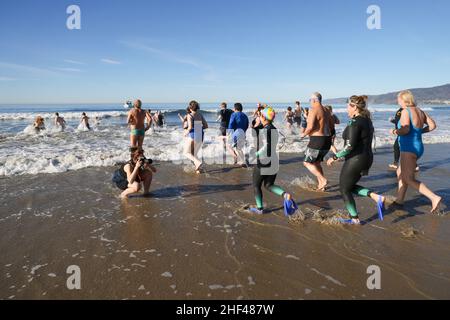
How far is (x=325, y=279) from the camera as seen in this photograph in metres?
3.19

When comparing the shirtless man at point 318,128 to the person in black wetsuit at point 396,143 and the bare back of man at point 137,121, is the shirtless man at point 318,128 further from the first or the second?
the bare back of man at point 137,121

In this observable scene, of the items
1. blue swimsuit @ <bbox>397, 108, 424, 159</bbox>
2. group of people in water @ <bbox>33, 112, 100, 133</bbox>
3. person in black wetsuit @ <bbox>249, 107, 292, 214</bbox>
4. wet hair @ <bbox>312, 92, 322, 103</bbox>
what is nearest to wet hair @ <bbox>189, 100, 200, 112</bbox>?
wet hair @ <bbox>312, 92, 322, 103</bbox>

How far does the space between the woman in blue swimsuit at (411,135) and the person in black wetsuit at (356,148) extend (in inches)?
34.0

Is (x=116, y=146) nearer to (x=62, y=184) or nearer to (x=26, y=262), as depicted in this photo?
(x=62, y=184)

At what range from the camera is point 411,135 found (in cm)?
481

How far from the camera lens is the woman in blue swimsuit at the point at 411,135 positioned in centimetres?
474

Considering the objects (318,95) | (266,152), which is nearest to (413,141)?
(318,95)

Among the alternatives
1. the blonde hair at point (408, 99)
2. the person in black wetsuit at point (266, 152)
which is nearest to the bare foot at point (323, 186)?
the person in black wetsuit at point (266, 152)

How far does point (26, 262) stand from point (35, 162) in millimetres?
6300

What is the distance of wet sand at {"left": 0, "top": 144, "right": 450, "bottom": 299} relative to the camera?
3.05 meters

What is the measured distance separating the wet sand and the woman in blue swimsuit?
521 millimetres

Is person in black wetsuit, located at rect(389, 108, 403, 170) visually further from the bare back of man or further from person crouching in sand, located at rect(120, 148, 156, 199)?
the bare back of man

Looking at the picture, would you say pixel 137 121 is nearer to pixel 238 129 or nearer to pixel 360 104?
pixel 238 129
